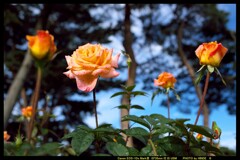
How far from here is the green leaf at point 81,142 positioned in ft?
1.27

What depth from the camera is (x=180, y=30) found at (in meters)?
6.46

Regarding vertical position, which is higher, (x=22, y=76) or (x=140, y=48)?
(x=140, y=48)

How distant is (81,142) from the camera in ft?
1.34

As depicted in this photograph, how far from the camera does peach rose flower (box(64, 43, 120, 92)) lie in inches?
19.1

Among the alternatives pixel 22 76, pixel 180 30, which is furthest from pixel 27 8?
pixel 180 30

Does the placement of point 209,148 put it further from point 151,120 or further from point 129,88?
point 129,88

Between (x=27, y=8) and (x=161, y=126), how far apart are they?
6.42 m

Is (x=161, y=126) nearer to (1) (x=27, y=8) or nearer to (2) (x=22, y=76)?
(2) (x=22, y=76)

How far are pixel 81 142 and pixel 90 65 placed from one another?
0.13 meters

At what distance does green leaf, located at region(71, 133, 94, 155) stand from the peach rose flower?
9 cm

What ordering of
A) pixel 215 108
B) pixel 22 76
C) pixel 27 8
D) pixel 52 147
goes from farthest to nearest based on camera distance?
1. pixel 215 108
2. pixel 27 8
3. pixel 22 76
4. pixel 52 147

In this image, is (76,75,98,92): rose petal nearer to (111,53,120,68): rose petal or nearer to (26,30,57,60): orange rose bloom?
(111,53,120,68): rose petal

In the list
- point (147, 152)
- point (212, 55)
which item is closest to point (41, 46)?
point (147, 152)

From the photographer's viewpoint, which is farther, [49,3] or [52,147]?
[49,3]
